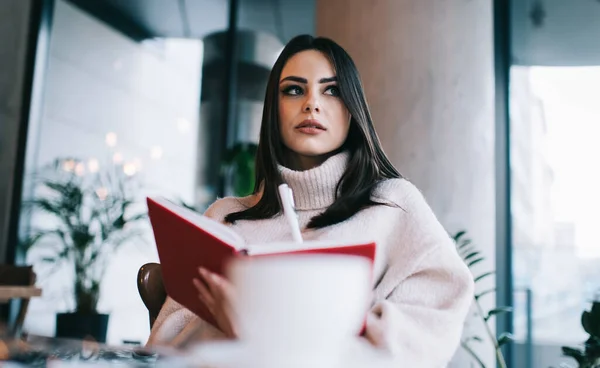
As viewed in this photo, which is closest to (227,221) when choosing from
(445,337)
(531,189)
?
(445,337)

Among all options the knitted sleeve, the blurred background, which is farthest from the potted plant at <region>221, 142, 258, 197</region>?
the knitted sleeve

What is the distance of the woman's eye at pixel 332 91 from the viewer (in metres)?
1.34

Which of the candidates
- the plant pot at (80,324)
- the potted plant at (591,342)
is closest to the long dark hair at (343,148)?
the potted plant at (591,342)

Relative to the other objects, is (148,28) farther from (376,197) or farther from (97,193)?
(376,197)

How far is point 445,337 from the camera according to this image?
0.96 meters

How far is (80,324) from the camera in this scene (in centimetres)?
380

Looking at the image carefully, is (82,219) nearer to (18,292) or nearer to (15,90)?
(15,90)

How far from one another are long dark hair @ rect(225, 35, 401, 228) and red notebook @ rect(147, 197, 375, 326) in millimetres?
495

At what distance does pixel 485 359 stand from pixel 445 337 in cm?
201

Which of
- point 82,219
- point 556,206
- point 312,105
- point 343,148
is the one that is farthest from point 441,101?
point 82,219

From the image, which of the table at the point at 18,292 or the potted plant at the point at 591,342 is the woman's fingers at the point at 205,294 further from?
the table at the point at 18,292

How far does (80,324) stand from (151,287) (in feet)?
8.96

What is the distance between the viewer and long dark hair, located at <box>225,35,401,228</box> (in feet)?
4.17

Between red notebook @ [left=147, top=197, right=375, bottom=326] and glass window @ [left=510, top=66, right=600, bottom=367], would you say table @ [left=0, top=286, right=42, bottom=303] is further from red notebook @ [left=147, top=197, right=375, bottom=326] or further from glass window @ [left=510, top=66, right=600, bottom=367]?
glass window @ [left=510, top=66, right=600, bottom=367]
